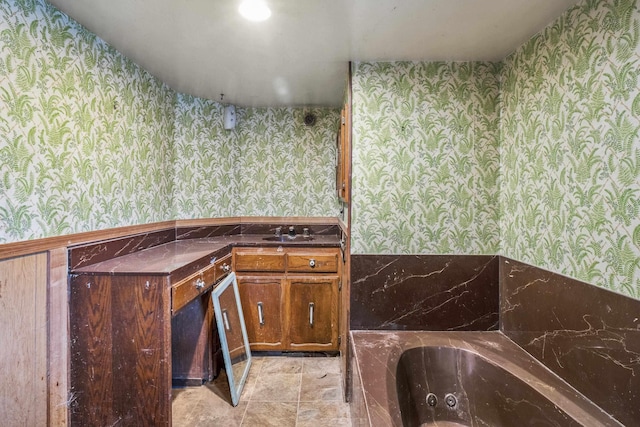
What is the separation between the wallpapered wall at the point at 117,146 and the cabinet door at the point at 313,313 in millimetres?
792

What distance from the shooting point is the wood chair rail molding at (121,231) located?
1.24 metres

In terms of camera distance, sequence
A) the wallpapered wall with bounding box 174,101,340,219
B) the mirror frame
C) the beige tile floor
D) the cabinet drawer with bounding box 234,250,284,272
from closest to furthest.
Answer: the beige tile floor → the mirror frame → the cabinet drawer with bounding box 234,250,284,272 → the wallpapered wall with bounding box 174,101,340,219

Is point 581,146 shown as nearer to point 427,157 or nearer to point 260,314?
point 427,157

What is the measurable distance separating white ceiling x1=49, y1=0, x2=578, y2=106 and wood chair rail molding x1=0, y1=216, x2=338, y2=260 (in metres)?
1.04

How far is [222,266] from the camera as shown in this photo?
7.29ft

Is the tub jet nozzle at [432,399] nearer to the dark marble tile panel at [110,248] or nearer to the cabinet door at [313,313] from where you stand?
the cabinet door at [313,313]

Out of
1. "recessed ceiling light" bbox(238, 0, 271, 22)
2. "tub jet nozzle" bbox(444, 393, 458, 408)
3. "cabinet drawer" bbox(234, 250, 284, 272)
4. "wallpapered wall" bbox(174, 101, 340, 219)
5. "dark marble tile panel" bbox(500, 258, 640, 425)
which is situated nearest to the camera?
"dark marble tile panel" bbox(500, 258, 640, 425)

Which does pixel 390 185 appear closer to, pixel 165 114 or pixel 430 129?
pixel 430 129

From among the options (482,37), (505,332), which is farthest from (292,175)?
(505,332)

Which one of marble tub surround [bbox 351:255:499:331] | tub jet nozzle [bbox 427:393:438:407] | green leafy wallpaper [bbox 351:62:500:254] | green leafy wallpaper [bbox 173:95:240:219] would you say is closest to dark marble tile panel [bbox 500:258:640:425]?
marble tub surround [bbox 351:255:499:331]

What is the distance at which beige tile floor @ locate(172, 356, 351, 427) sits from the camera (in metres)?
1.83

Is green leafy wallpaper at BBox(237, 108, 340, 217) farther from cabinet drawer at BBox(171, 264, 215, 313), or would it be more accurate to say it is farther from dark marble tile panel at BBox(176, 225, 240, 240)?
cabinet drawer at BBox(171, 264, 215, 313)

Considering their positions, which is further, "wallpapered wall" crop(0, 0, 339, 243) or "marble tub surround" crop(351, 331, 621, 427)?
"wallpapered wall" crop(0, 0, 339, 243)

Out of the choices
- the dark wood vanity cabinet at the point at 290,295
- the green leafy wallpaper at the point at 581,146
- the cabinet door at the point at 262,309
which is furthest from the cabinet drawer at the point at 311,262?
the green leafy wallpaper at the point at 581,146
